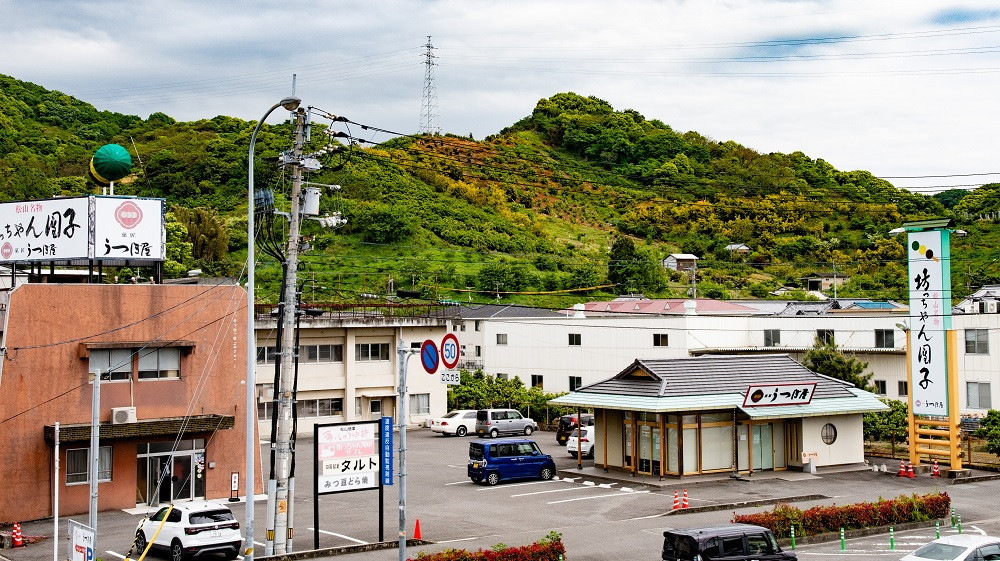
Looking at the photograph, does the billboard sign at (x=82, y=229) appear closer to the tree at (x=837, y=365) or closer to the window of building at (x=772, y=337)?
the tree at (x=837, y=365)

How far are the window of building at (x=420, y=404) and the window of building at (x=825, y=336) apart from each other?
20.6 metres

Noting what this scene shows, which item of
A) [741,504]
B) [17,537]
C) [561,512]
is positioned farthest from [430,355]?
[17,537]

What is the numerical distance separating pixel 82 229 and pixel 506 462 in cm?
1489

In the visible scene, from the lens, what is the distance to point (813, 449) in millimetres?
32844

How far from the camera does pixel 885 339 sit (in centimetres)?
Result: 4772

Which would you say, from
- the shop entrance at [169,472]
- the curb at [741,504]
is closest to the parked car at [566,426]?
the curb at [741,504]

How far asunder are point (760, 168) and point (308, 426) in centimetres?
9897

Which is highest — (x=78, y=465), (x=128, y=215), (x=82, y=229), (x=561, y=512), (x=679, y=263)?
(x=679, y=263)

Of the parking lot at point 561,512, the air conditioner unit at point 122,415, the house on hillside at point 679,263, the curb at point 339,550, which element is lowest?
the parking lot at point 561,512

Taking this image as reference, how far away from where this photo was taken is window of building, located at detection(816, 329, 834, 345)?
Answer: 49125 millimetres

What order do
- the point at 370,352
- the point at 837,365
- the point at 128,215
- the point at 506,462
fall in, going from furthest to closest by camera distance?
the point at 370,352 < the point at 837,365 < the point at 506,462 < the point at 128,215

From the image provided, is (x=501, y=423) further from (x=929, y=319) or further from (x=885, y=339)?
(x=885, y=339)

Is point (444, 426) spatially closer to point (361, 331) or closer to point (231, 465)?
point (361, 331)

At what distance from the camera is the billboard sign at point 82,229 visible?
91.0ft
